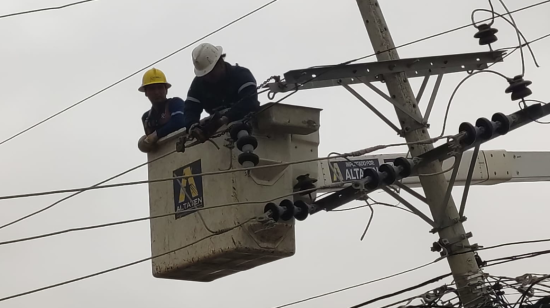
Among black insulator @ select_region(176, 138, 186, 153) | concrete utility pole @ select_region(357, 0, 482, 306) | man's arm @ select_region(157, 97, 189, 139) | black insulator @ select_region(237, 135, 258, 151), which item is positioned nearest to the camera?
black insulator @ select_region(237, 135, 258, 151)

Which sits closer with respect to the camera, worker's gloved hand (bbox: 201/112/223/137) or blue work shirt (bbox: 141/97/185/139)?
worker's gloved hand (bbox: 201/112/223/137)

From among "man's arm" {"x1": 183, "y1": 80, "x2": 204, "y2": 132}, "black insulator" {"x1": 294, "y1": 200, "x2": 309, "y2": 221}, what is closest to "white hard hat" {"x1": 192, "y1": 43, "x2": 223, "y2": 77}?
"man's arm" {"x1": 183, "y1": 80, "x2": 204, "y2": 132}

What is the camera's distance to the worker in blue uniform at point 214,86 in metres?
8.24

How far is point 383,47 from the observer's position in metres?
8.78

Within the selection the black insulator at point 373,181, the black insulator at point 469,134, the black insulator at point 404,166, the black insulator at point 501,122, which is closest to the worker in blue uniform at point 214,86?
the black insulator at point 373,181

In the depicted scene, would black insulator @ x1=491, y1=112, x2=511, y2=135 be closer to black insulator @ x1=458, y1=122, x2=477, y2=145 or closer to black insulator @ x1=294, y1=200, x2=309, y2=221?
black insulator @ x1=458, y1=122, x2=477, y2=145

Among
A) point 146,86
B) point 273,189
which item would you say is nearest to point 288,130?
point 273,189

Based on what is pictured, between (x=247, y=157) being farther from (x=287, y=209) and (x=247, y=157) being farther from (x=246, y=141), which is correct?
(x=287, y=209)

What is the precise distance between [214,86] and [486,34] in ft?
7.12

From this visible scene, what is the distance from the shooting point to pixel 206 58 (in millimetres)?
8445

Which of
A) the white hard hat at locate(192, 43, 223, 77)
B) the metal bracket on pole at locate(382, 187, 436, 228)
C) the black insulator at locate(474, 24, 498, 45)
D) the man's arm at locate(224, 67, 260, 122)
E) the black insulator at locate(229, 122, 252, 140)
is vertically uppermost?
the white hard hat at locate(192, 43, 223, 77)

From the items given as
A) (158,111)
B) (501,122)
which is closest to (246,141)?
(158,111)

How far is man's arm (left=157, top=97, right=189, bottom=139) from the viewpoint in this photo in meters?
8.85

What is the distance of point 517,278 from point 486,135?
1.07m
